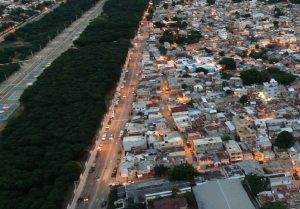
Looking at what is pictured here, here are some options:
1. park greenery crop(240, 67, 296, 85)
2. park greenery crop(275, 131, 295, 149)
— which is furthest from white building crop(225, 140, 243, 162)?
park greenery crop(240, 67, 296, 85)

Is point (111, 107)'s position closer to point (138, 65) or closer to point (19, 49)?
point (138, 65)

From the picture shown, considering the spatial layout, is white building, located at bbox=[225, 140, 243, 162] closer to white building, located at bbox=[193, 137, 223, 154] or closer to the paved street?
white building, located at bbox=[193, 137, 223, 154]

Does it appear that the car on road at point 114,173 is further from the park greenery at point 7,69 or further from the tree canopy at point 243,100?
the park greenery at point 7,69

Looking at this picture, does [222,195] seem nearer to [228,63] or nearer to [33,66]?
[228,63]

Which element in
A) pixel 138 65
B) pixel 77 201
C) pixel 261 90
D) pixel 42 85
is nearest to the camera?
pixel 77 201

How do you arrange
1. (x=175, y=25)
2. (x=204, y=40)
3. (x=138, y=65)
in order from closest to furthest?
(x=138, y=65)
(x=204, y=40)
(x=175, y=25)

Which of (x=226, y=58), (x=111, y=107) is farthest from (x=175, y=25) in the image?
(x=111, y=107)

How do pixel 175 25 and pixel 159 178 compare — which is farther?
pixel 175 25

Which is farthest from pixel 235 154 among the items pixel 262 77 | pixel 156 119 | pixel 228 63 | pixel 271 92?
pixel 228 63
